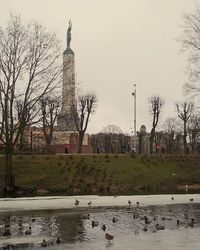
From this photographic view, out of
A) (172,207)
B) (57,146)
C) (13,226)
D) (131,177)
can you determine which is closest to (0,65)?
(131,177)

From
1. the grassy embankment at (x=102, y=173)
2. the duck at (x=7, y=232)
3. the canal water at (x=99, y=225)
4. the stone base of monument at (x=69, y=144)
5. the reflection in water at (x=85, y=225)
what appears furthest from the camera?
the stone base of monument at (x=69, y=144)

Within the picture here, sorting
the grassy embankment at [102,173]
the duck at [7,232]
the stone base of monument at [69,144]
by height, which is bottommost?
the duck at [7,232]

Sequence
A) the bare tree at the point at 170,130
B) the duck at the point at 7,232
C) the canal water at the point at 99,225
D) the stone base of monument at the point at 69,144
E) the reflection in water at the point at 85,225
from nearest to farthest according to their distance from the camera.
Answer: the canal water at the point at 99,225 → the reflection in water at the point at 85,225 → the duck at the point at 7,232 → the stone base of monument at the point at 69,144 → the bare tree at the point at 170,130

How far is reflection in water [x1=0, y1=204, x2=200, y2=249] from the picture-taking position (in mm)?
15539

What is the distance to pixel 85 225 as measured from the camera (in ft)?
61.9

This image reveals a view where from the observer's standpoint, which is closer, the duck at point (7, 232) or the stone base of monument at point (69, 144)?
the duck at point (7, 232)

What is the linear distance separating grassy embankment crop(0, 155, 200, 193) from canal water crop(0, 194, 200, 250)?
19.1 m

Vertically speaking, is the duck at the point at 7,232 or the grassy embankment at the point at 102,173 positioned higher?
the grassy embankment at the point at 102,173

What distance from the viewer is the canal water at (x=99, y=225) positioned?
585 inches

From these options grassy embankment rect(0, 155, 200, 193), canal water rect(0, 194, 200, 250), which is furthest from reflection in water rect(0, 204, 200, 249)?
grassy embankment rect(0, 155, 200, 193)

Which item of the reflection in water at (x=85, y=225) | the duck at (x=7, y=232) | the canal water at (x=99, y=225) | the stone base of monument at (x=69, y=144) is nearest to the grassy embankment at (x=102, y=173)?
the canal water at (x=99, y=225)

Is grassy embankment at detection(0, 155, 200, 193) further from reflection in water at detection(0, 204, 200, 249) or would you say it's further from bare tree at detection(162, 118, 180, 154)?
bare tree at detection(162, 118, 180, 154)

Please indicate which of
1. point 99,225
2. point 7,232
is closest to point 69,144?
point 99,225

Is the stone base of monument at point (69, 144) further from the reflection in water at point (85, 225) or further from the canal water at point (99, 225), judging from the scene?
the reflection in water at point (85, 225)
